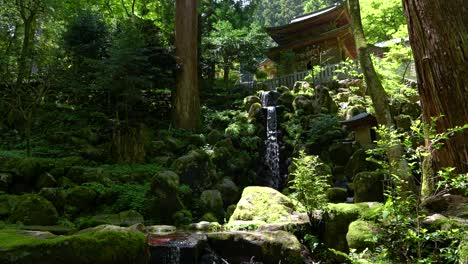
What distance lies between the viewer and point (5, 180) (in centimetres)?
902

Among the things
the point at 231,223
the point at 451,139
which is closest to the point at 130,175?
the point at 231,223

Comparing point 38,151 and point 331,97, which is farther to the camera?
point 331,97

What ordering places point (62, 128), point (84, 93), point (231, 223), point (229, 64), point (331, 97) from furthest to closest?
1. point (229, 64)
2. point (331, 97)
3. point (84, 93)
4. point (62, 128)
5. point (231, 223)

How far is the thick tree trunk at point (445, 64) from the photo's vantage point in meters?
3.96

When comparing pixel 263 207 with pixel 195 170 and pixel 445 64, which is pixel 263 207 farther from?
pixel 445 64

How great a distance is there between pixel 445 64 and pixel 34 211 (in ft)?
25.5

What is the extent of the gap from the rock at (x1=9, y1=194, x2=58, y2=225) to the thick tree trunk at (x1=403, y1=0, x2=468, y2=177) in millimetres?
7332

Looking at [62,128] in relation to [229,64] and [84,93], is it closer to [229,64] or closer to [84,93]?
[84,93]

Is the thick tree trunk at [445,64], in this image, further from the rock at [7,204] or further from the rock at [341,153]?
the rock at [341,153]

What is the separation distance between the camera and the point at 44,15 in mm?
14969

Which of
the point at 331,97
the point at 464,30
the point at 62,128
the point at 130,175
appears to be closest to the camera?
the point at 464,30

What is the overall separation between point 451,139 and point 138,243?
3.76 meters

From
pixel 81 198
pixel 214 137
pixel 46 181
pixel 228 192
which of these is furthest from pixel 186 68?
pixel 81 198

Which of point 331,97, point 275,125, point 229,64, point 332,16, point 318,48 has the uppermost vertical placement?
point 332,16
